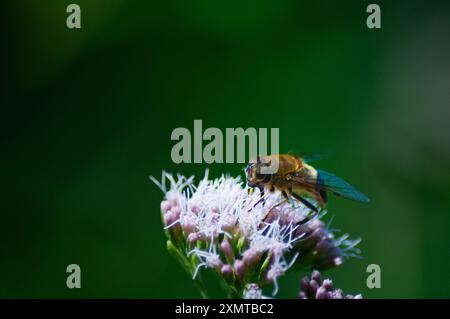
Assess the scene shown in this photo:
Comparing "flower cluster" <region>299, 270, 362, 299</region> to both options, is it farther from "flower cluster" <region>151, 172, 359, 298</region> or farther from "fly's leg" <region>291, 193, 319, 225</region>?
"fly's leg" <region>291, 193, 319, 225</region>

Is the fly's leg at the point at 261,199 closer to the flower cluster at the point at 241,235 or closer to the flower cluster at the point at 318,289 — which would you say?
the flower cluster at the point at 241,235

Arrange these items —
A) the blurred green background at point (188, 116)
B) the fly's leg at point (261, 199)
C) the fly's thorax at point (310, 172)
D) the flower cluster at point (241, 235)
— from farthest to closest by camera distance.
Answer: the blurred green background at point (188, 116) < the fly's thorax at point (310, 172) < the fly's leg at point (261, 199) < the flower cluster at point (241, 235)

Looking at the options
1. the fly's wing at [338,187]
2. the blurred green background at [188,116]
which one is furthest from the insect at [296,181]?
the blurred green background at [188,116]

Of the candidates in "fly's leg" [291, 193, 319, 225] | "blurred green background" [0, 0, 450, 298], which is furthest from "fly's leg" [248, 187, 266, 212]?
"blurred green background" [0, 0, 450, 298]

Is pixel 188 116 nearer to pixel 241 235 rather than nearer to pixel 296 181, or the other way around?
pixel 296 181

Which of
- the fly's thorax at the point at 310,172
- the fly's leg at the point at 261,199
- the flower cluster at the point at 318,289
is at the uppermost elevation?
the fly's thorax at the point at 310,172

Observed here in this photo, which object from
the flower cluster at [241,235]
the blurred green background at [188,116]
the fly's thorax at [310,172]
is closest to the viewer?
the flower cluster at [241,235]
